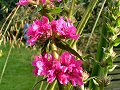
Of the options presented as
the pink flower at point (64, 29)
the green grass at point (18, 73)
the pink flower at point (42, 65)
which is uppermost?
the pink flower at point (64, 29)

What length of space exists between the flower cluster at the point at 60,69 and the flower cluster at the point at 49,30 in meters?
0.06

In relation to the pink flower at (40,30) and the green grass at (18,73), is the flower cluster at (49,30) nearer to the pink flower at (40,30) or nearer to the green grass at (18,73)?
the pink flower at (40,30)

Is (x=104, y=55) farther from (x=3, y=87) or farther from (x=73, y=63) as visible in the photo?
(x=3, y=87)

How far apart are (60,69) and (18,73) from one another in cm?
351

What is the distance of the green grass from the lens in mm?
4168

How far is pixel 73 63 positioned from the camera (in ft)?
3.73

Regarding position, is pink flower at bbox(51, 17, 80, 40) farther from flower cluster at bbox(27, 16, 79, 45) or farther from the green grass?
the green grass

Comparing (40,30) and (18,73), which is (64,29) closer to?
(40,30)

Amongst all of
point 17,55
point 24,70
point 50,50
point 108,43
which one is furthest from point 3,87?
point 50,50

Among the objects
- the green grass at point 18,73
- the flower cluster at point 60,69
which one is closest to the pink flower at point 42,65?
the flower cluster at point 60,69

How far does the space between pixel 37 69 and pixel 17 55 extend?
171 inches

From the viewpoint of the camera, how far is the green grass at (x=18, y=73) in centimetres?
417

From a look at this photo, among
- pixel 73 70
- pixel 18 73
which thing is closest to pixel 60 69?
pixel 73 70

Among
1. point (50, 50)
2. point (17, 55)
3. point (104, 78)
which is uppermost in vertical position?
point (50, 50)
